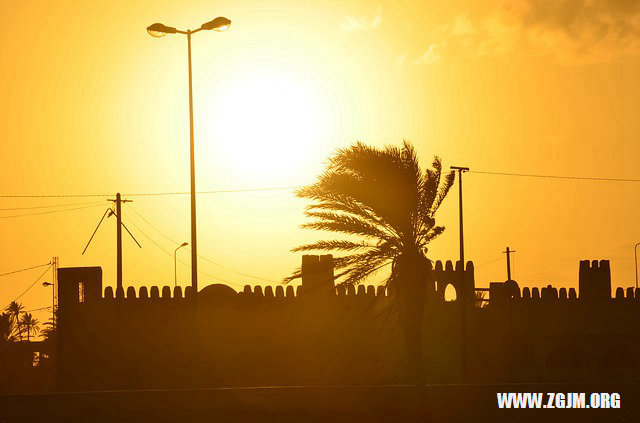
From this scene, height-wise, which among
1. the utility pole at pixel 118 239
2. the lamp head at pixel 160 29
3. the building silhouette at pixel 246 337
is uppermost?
the lamp head at pixel 160 29

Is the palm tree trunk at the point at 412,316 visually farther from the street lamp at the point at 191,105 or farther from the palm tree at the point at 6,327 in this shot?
the palm tree at the point at 6,327

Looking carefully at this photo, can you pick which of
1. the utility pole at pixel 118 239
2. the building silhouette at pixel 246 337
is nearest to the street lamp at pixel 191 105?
the building silhouette at pixel 246 337

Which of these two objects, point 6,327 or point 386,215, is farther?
point 6,327

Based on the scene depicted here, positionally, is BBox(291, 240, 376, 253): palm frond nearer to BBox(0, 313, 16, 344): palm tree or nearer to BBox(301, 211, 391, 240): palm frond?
BBox(301, 211, 391, 240): palm frond

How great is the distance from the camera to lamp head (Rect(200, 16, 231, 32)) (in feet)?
89.2

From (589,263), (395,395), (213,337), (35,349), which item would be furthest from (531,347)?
(35,349)

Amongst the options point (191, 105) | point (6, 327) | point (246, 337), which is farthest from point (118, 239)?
point (6, 327)

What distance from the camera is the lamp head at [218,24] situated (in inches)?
1070

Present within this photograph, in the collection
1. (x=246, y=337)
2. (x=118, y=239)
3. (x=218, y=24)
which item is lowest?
(x=246, y=337)

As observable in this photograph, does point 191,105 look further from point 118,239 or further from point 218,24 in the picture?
point 118,239

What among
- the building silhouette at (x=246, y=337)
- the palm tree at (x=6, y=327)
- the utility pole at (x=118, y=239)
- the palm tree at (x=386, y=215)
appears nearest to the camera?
the palm tree at (x=386, y=215)

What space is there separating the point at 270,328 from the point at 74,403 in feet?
54.9

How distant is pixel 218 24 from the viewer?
27.3 metres

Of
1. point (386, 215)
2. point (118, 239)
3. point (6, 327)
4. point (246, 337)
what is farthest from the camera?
point (6, 327)
